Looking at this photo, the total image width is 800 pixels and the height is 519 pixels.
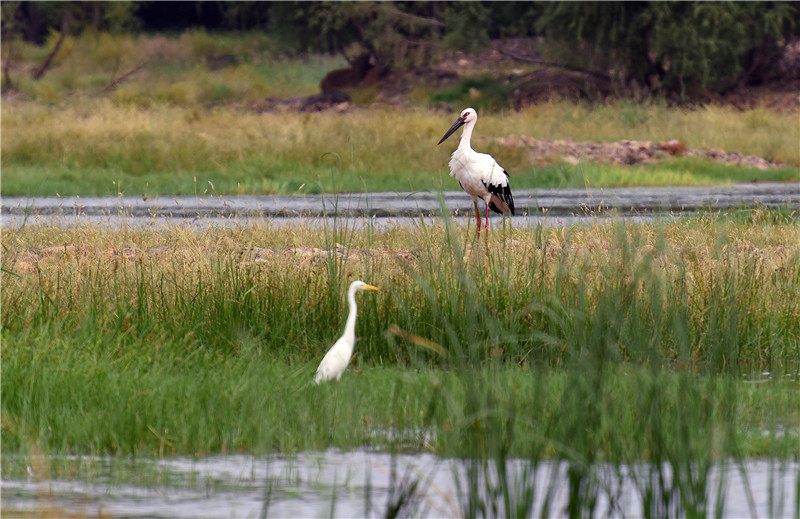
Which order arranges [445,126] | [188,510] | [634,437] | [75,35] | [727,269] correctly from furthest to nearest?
[75,35], [445,126], [727,269], [634,437], [188,510]

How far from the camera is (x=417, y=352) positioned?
7121mm

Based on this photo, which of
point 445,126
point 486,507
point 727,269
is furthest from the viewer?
point 445,126

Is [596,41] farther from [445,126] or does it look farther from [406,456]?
[406,456]

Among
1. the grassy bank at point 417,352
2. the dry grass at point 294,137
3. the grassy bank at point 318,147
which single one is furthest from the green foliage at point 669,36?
the grassy bank at point 417,352

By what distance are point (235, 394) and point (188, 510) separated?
1.07 metres

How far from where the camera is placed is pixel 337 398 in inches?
226

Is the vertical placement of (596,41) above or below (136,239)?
above

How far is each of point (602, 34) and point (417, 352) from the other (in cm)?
2605

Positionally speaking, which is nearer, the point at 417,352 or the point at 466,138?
the point at 417,352

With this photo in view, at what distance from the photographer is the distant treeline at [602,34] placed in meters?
30.9

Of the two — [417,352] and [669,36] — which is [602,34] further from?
[417,352]

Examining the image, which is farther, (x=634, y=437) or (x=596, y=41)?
(x=596, y=41)

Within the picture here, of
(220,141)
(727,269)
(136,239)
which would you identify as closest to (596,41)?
(220,141)

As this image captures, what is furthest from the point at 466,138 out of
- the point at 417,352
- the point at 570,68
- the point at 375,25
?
the point at 375,25
